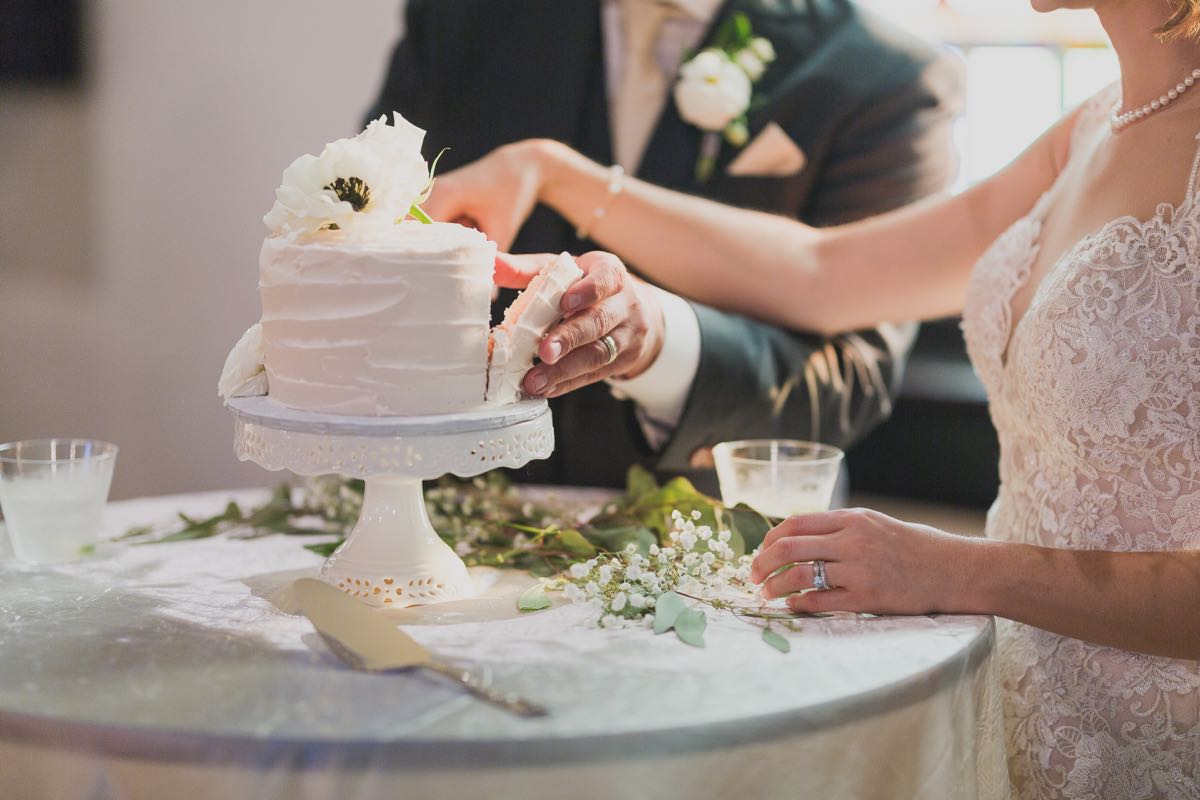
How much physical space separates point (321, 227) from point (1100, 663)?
114cm

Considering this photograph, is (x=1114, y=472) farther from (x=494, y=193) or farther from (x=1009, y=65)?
(x=1009, y=65)

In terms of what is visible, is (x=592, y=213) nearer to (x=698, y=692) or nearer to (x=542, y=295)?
(x=542, y=295)

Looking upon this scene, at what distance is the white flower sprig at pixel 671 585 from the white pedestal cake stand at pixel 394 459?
173 millimetres

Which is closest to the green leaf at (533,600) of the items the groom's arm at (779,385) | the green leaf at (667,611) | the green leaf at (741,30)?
the green leaf at (667,611)

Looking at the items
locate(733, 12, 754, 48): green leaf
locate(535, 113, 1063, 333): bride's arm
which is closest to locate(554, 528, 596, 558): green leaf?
locate(535, 113, 1063, 333): bride's arm

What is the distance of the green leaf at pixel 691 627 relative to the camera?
1.31 m

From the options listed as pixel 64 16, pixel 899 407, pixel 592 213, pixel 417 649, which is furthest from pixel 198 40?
pixel 417 649

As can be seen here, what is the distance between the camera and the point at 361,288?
137cm

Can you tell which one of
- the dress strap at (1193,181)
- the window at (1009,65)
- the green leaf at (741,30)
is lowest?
the dress strap at (1193,181)

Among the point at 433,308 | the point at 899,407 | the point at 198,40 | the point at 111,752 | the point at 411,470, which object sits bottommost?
the point at 899,407

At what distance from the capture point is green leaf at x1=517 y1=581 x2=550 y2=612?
1.46 m

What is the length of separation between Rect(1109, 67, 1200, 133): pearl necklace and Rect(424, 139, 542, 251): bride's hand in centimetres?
105

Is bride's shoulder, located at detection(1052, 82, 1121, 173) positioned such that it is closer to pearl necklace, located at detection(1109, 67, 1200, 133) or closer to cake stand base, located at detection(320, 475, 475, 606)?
pearl necklace, located at detection(1109, 67, 1200, 133)

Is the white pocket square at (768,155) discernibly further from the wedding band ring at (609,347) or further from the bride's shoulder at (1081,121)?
the wedding band ring at (609,347)
